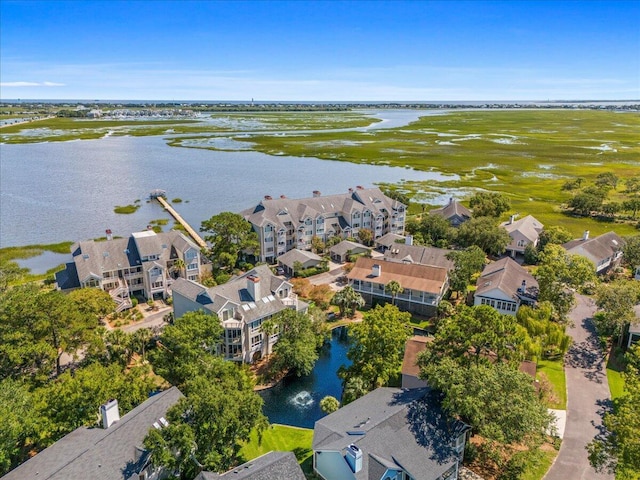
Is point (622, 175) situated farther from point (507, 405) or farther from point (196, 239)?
point (507, 405)

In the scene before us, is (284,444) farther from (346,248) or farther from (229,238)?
(346,248)

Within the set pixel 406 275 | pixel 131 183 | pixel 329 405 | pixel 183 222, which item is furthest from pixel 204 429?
pixel 131 183

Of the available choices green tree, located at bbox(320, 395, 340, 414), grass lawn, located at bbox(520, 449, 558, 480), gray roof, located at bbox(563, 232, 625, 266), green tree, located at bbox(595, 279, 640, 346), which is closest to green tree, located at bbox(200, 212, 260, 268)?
green tree, located at bbox(320, 395, 340, 414)

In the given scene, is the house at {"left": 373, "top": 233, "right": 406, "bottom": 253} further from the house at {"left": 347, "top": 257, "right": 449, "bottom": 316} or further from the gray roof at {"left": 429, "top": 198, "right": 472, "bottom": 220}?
the house at {"left": 347, "top": 257, "right": 449, "bottom": 316}

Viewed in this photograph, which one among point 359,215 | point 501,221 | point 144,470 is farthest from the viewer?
point 501,221

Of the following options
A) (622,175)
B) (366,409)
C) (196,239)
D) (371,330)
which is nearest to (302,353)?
(371,330)
